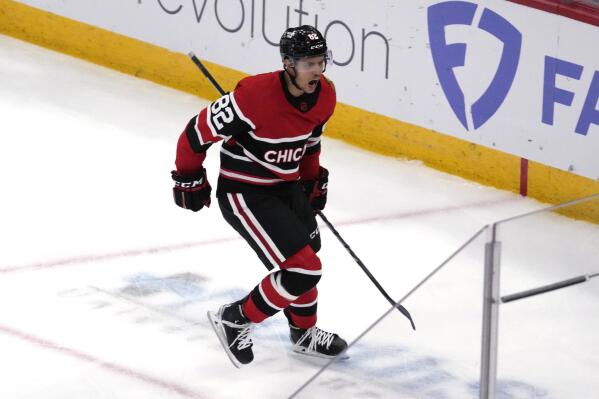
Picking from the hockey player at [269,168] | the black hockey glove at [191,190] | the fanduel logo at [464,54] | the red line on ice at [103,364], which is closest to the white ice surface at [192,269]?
the red line on ice at [103,364]

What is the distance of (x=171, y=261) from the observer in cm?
470

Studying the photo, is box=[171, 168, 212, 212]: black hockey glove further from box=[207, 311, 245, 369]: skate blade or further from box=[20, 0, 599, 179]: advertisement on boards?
box=[20, 0, 599, 179]: advertisement on boards

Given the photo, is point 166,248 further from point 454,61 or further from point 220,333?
point 454,61

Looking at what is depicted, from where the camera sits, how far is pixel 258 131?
363 centimetres

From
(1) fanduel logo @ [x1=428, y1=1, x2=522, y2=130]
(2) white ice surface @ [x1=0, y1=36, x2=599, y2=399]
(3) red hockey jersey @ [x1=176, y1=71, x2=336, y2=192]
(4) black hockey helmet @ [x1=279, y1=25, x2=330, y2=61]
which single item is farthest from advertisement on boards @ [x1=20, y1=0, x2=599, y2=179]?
(4) black hockey helmet @ [x1=279, y1=25, x2=330, y2=61]

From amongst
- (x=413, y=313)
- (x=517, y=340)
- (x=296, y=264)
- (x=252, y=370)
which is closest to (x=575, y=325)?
(x=517, y=340)

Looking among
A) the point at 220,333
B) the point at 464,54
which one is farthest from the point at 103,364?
the point at 464,54

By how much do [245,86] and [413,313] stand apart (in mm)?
1287

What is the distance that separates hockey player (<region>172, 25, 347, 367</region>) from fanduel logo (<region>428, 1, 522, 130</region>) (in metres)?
1.62

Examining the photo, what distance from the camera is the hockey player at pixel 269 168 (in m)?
3.58

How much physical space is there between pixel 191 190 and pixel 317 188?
1.46 feet

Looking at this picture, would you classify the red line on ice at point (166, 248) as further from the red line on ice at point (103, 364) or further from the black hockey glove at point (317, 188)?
the black hockey glove at point (317, 188)

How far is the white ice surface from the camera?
253cm

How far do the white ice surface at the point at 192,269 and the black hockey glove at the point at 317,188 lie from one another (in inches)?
17.9
